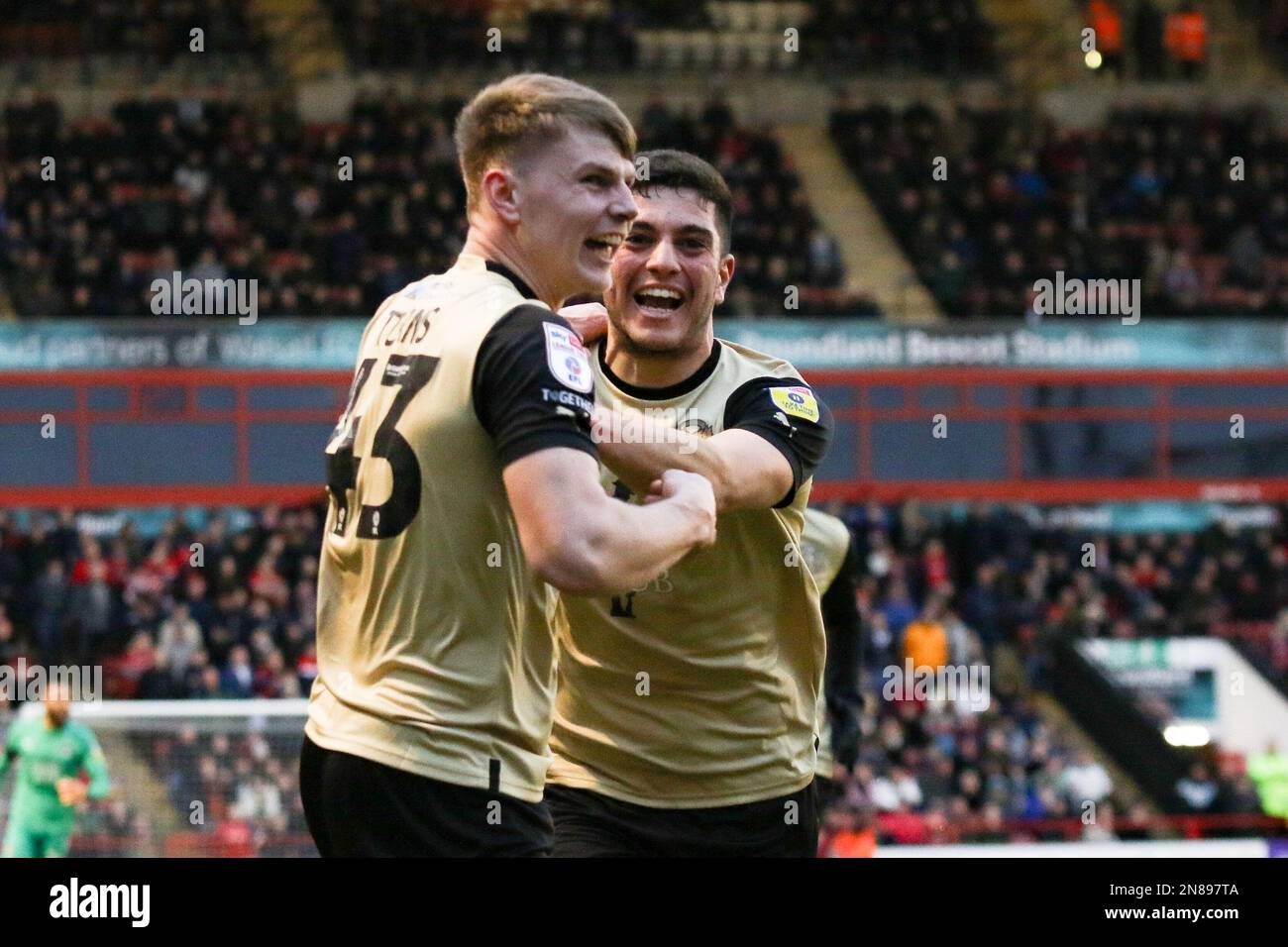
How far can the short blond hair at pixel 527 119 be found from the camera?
161 inches

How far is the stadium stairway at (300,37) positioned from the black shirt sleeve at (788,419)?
23194mm

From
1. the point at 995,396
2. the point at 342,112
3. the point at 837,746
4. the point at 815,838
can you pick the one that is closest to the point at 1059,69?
the point at 995,396

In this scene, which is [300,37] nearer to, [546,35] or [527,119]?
[546,35]

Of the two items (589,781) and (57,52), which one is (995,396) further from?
(589,781)

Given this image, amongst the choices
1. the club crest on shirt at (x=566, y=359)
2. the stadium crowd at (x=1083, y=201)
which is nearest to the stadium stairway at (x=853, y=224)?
the stadium crowd at (x=1083, y=201)

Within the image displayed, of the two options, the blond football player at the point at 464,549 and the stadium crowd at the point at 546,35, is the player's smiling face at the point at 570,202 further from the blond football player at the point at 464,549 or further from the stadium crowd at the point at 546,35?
the stadium crowd at the point at 546,35

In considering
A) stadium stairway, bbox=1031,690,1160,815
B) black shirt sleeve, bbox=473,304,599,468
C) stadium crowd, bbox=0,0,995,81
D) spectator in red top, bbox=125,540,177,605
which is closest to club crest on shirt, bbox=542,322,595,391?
black shirt sleeve, bbox=473,304,599,468

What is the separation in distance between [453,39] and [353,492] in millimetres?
24270

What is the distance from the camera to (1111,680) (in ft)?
66.2

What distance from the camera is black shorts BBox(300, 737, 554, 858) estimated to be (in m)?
3.88

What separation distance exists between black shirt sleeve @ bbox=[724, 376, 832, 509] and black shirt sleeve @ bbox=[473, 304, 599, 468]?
1.21 m

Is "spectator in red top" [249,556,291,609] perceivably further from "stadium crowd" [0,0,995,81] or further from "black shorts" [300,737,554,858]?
"black shorts" [300,737,554,858]
